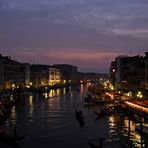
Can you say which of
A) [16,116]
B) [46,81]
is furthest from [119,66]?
[46,81]

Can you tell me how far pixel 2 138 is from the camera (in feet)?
115

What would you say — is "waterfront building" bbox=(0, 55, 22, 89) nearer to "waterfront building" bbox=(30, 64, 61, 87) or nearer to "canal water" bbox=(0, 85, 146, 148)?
"waterfront building" bbox=(30, 64, 61, 87)

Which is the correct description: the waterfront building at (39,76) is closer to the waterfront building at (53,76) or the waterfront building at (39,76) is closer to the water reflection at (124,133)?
the waterfront building at (53,76)

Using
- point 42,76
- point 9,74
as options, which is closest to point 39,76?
point 42,76

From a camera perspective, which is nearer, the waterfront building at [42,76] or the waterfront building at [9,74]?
the waterfront building at [9,74]

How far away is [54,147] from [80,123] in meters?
13.6

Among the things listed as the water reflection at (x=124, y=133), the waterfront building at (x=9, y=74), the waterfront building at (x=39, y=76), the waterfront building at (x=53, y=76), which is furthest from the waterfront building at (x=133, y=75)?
the waterfront building at (x=53, y=76)

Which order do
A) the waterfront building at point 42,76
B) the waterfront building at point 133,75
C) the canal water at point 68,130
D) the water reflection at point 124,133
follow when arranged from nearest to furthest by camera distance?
the water reflection at point 124,133 → the canal water at point 68,130 → the waterfront building at point 133,75 → the waterfront building at point 42,76

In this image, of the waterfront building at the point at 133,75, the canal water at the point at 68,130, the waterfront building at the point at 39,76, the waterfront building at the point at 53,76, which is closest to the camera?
the canal water at the point at 68,130

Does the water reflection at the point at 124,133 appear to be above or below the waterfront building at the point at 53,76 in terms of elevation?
below

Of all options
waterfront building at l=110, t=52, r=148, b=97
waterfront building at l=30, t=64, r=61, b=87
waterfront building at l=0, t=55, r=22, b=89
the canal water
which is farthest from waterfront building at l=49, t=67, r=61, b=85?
the canal water

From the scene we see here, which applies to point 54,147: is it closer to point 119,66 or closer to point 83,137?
point 83,137

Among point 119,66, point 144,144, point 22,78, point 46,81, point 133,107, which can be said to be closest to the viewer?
point 144,144

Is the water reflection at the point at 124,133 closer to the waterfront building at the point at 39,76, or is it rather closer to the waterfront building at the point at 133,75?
the waterfront building at the point at 133,75
